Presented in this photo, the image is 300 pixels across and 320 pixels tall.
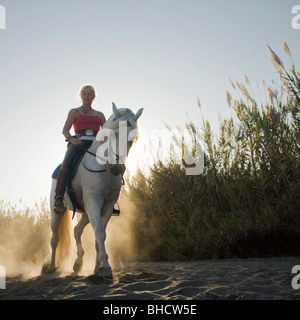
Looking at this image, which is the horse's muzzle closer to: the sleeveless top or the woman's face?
the sleeveless top

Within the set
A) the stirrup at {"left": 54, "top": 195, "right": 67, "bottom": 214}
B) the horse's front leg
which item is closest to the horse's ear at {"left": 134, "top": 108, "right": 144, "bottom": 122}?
the horse's front leg

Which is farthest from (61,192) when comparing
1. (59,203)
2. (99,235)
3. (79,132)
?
(99,235)

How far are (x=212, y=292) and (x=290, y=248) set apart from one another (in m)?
2.68

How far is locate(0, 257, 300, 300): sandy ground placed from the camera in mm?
2787

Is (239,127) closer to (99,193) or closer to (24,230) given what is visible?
(99,193)

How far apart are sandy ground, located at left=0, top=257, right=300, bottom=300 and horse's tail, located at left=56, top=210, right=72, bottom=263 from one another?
1.50 meters

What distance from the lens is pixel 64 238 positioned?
5789mm

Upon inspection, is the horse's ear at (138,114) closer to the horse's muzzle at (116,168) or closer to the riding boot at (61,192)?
the horse's muzzle at (116,168)

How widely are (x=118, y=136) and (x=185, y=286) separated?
81.1 inches

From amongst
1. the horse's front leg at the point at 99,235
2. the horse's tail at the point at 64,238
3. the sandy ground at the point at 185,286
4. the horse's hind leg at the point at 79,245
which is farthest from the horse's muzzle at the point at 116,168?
the horse's tail at the point at 64,238

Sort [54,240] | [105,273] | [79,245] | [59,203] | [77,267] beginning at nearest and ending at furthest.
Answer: [105,273] < [59,203] < [77,267] < [79,245] < [54,240]

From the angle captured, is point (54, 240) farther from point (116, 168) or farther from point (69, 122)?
point (116, 168)

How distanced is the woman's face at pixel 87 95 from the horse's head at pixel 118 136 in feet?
3.56
